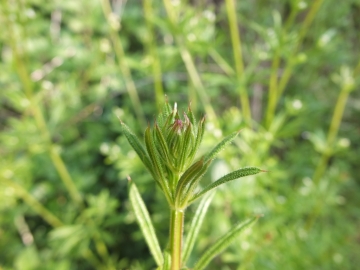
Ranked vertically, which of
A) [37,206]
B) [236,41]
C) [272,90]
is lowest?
[37,206]

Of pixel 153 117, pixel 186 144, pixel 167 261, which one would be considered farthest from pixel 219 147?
pixel 153 117

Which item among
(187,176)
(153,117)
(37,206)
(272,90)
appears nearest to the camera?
(187,176)

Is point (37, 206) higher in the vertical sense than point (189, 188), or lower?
lower

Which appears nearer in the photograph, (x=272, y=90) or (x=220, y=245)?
(x=220, y=245)

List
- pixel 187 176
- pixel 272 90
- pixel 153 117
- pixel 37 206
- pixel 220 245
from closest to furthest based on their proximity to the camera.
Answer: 1. pixel 187 176
2. pixel 220 245
3. pixel 153 117
4. pixel 272 90
5. pixel 37 206

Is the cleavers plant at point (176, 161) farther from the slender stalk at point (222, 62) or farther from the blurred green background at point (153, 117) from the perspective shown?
the slender stalk at point (222, 62)

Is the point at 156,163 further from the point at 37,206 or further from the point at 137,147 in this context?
the point at 37,206

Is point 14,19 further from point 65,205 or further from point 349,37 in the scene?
point 349,37
